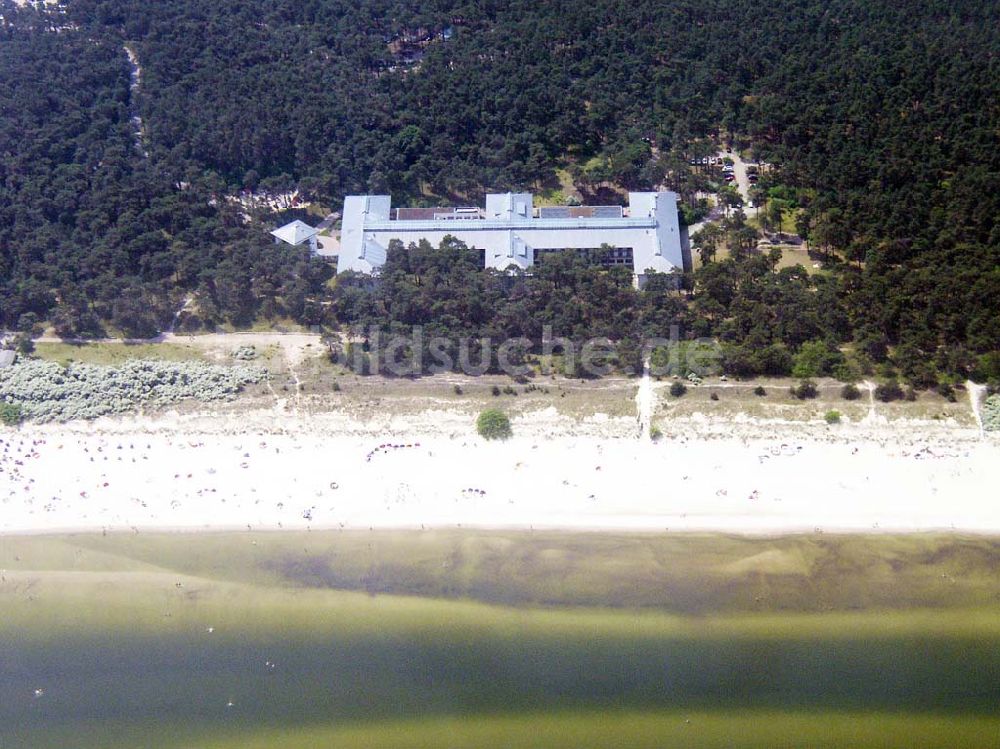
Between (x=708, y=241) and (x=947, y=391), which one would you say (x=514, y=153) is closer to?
(x=708, y=241)

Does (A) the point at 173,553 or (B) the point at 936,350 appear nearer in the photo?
(A) the point at 173,553

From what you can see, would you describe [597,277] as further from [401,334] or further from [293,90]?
[293,90]

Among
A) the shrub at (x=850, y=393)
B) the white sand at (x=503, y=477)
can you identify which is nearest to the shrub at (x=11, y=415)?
the white sand at (x=503, y=477)

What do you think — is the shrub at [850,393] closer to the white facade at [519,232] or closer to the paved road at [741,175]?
the white facade at [519,232]

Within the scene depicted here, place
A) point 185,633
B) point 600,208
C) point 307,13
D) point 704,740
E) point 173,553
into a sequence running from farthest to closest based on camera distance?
point 307,13 < point 600,208 < point 173,553 < point 185,633 < point 704,740

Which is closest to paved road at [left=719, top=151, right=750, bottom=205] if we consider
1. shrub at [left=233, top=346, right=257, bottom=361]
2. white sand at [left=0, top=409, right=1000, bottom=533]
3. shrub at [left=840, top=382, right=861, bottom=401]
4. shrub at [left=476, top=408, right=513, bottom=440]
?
shrub at [left=840, top=382, right=861, bottom=401]

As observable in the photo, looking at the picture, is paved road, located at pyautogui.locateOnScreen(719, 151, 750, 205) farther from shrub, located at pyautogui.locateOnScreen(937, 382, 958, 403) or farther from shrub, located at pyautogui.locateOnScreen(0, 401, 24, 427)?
shrub, located at pyautogui.locateOnScreen(0, 401, 24, 427)

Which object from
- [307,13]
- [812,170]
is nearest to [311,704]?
[812,170]
